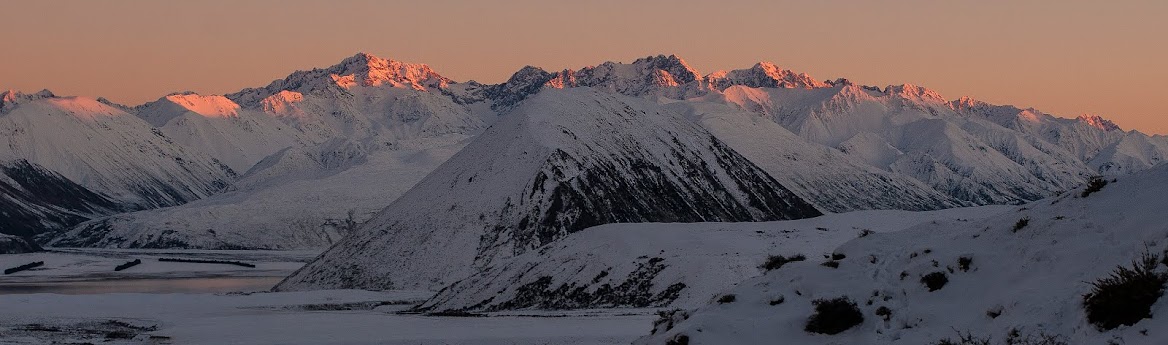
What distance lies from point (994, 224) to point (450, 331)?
27834mm

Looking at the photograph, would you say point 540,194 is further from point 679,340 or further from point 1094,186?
point 679,340

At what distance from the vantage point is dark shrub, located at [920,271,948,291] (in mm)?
27094

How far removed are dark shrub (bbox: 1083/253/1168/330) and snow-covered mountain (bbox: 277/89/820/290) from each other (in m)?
102

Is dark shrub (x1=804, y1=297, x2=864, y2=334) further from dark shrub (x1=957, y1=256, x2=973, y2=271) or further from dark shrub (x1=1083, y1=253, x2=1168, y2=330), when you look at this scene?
dark shrub (x1=1083, y1=253, x2=1168, y2=330)

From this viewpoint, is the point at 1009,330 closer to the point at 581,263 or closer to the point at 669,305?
the point at 669,305

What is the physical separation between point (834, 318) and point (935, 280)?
2143 millimetres

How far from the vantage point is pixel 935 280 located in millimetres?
27234

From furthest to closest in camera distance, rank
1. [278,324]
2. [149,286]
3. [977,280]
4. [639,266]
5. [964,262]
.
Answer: [149,286], [639,266], [278,324], [964,262], [977,280]

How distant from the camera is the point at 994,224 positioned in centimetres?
2902

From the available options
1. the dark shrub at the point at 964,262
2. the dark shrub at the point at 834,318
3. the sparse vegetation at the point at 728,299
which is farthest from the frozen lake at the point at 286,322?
the dark shrub at the point at 964,262

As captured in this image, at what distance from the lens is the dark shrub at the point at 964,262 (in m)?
27.4

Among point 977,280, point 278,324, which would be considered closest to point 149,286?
point 278,324

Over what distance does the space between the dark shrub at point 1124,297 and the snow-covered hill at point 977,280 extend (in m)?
0.14

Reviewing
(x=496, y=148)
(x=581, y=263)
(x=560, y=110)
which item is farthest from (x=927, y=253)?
(x=560, y=110)
